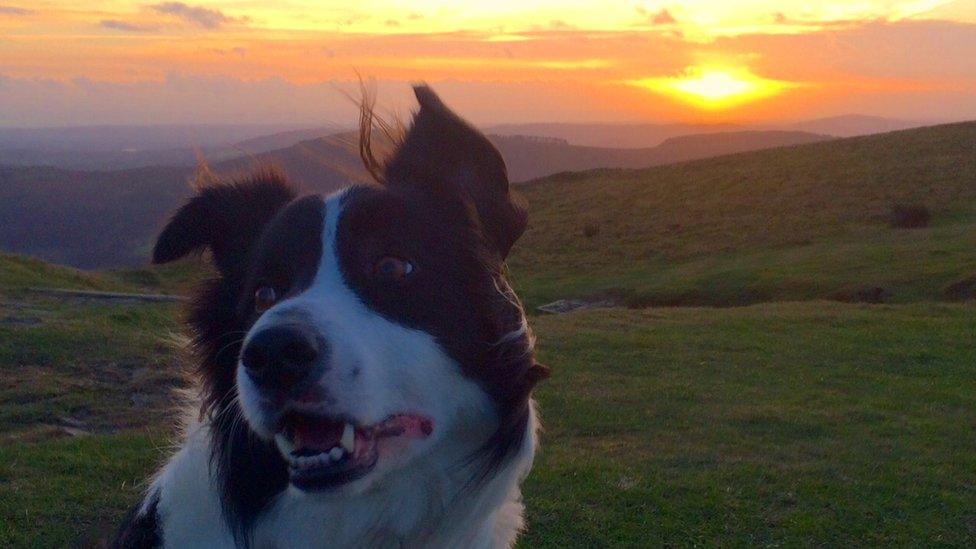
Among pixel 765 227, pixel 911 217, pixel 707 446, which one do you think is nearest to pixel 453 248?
pixel 707 446

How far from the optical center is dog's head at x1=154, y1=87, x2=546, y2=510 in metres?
2.95

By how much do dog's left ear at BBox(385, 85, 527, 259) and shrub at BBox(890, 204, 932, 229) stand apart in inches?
1392

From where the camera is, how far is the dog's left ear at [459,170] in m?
3.76

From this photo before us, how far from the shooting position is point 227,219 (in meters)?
4.02

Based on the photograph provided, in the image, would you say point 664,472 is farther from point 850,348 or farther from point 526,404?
point 850,348

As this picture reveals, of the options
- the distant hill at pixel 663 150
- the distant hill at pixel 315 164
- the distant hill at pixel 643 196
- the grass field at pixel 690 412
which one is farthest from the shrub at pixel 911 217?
the distant hill at pixel 315 164

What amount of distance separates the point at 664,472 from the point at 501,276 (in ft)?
15.7

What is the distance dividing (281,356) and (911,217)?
123 feet

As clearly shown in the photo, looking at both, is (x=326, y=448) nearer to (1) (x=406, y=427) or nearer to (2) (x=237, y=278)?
(1) (x=406, y=427)

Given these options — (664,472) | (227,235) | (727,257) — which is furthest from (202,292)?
(727,257)

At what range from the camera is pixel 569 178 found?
188 ft

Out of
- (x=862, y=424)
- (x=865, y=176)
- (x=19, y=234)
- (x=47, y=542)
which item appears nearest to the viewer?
(x=47, y=542)

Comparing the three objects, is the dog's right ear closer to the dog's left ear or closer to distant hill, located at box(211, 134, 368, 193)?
distant hill, located at box(211, 134, 368, 193)

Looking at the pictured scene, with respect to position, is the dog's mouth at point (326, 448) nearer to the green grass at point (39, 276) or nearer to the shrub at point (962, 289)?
the green grass at point (39, 276)
